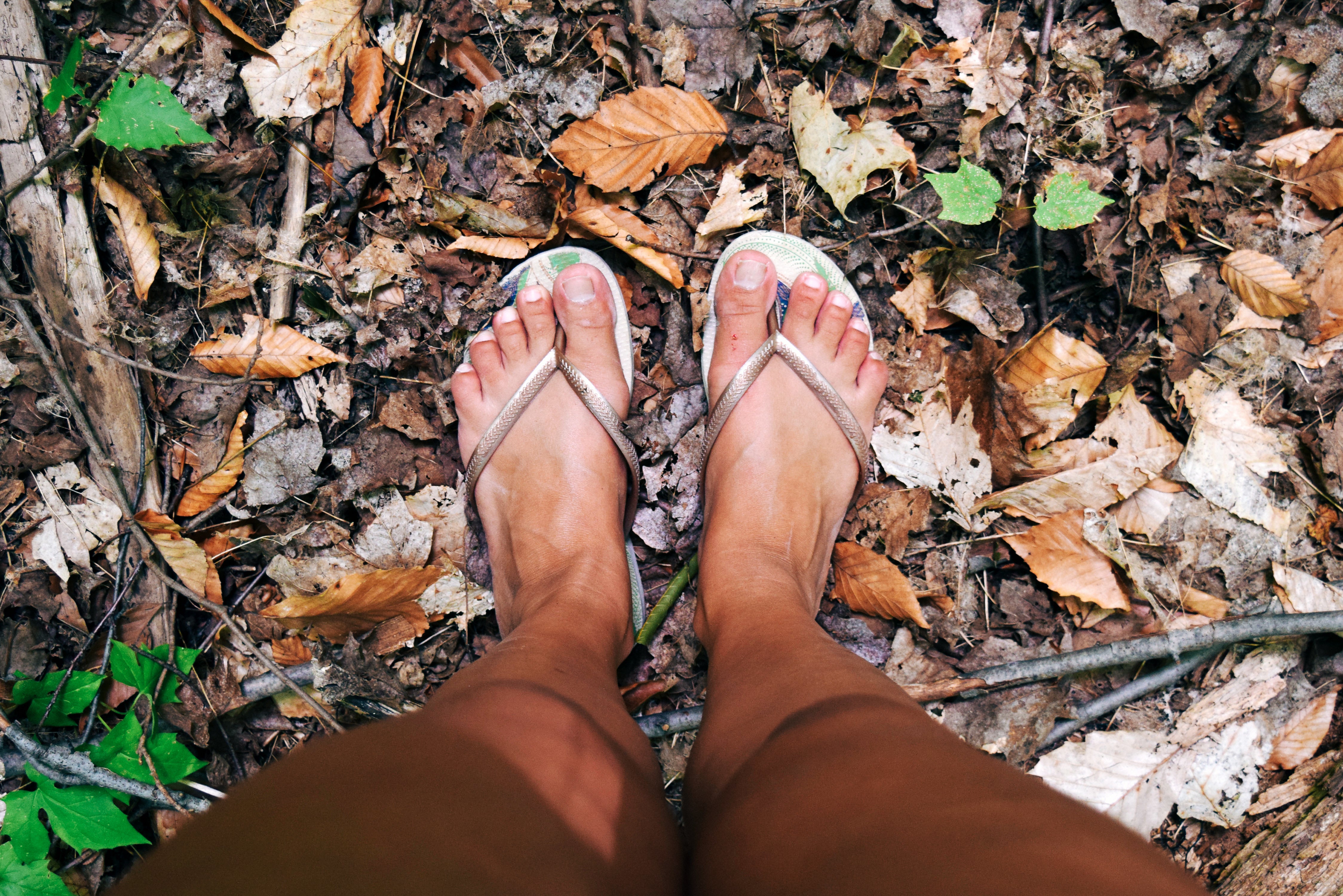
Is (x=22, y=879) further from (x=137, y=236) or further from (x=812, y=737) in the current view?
(x=812, y=737)

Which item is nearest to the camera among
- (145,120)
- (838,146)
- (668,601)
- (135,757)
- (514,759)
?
(514,759)

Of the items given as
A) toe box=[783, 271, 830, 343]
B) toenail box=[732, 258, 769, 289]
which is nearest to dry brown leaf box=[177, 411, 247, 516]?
toenail box=[732, 258, 769, 289]

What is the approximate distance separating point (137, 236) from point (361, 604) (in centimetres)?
113

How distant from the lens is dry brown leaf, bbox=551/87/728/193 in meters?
1.68

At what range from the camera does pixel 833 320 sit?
1838mm

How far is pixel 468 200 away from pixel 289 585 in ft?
3.74

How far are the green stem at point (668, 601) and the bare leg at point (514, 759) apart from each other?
16 centimetres

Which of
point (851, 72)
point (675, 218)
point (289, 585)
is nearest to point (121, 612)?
point (289, 585)

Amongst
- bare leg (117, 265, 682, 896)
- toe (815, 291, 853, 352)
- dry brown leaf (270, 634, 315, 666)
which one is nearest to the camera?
bare leg (117, 265, 682, 896)

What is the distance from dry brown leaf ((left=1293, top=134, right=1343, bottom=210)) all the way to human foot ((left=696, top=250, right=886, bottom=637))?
3.94 ft

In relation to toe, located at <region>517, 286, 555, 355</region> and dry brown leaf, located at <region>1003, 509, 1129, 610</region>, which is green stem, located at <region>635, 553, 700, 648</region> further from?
dry brown leaf, located at <region>1003, 509, 1129, 610</region>

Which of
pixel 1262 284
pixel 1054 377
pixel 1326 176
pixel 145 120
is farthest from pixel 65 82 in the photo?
pixel 1326 176

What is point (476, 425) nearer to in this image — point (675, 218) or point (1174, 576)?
point (675, 218)

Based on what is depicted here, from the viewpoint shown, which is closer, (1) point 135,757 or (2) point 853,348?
(1) point 135,757
